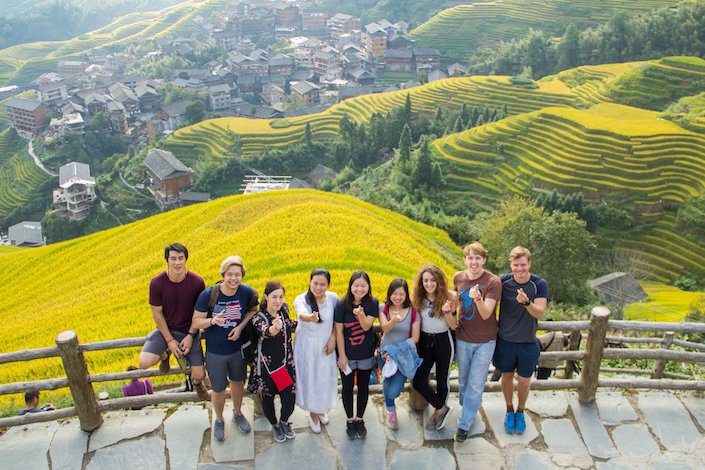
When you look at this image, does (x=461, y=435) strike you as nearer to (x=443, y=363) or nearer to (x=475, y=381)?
(x=475, y=381)

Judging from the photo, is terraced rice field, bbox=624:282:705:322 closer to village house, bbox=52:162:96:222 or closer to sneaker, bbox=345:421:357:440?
sneaker, bbox=345:421:357:440

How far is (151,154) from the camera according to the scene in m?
47.9

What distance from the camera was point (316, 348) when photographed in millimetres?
4762

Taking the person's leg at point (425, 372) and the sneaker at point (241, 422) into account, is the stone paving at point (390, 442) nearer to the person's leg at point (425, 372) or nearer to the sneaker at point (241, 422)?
the sneaker at point (241, 422)

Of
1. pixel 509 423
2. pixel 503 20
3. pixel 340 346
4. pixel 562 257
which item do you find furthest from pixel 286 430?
pixel 503 20

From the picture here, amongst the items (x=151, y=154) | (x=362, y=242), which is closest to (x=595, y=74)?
(x=151, y=154)

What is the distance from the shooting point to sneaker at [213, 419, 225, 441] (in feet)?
16.3

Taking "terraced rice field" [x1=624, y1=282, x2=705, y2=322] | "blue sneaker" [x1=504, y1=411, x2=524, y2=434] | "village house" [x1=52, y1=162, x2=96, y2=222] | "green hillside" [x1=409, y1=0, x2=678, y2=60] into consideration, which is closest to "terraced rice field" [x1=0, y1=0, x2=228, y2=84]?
"green hillside" [x1=409, y1=0, x2=678, y2=60]

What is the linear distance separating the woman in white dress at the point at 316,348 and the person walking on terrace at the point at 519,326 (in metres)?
1.48

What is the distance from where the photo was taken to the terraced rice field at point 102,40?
88.9m

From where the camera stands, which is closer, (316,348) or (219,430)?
Result: (316,348)

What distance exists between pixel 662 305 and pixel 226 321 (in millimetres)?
24184

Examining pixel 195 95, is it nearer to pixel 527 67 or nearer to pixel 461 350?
pixel 527 67

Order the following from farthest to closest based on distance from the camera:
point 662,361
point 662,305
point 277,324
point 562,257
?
point 662,305
point 562,257
point 662,361
point 277,324
